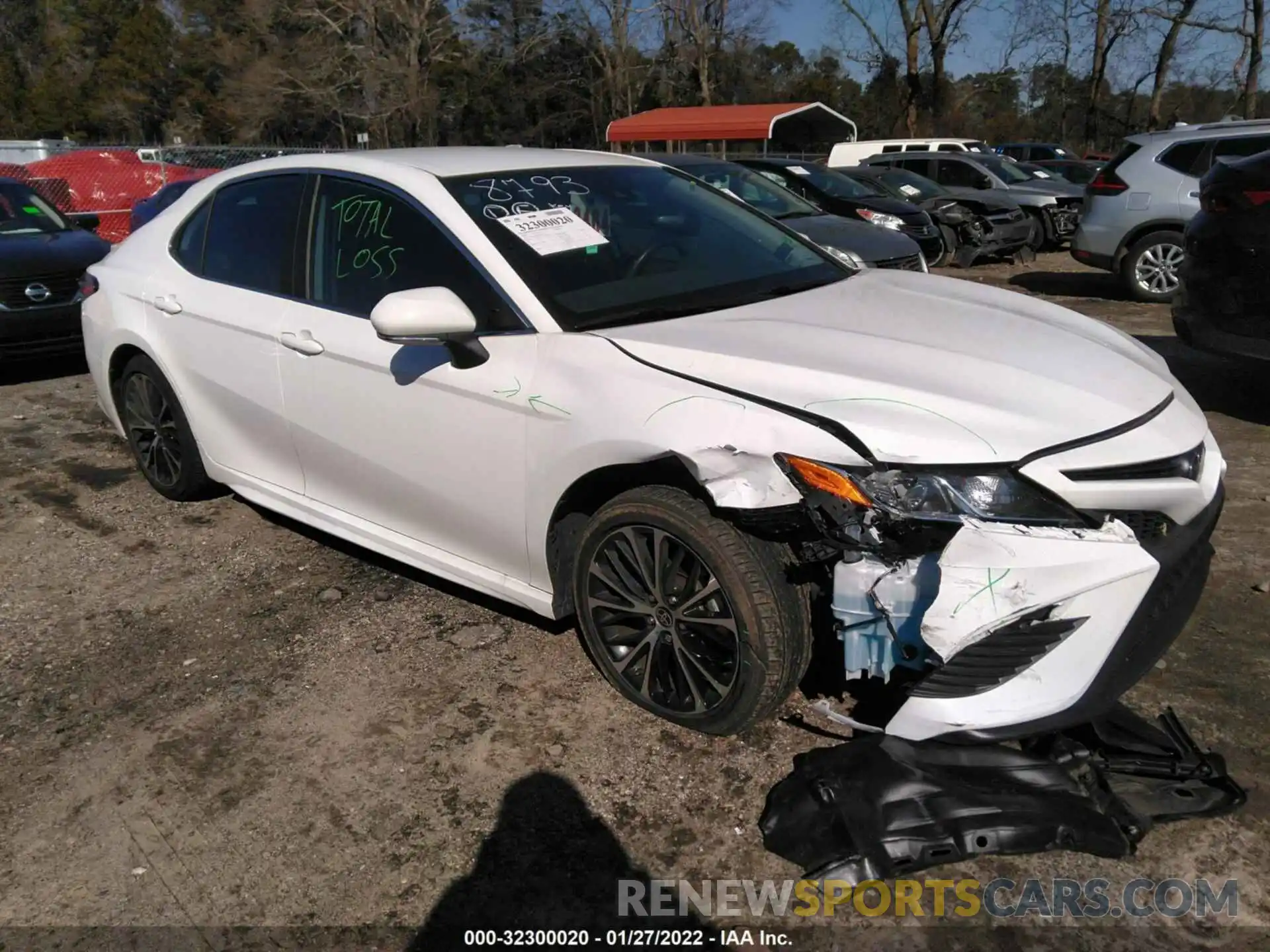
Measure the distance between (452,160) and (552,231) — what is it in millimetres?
639

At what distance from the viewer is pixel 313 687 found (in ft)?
10.8

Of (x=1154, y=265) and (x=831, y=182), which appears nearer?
(x=1154, y=265)

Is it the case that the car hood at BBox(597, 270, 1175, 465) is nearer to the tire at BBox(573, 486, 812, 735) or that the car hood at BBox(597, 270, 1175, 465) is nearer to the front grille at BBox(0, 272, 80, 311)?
the tire at BBox(573, 486, 812, 735)

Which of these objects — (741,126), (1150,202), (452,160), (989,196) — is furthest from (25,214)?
(741,126)

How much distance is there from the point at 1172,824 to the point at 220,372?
143 inches

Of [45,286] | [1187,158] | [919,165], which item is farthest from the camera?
[919,165]

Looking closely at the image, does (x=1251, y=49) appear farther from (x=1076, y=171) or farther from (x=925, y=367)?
(x=925, y=367)

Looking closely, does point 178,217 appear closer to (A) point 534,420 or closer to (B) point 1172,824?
(A) point 534,420

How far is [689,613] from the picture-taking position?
2.77 m

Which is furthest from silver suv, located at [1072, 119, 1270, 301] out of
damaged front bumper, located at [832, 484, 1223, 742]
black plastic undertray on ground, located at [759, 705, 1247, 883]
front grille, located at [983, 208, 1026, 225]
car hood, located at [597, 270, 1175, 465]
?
damaged front bumper, located at [832, 484, 1223, 742]

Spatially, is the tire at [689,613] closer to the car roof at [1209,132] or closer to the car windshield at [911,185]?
the car roof at [1209,132]

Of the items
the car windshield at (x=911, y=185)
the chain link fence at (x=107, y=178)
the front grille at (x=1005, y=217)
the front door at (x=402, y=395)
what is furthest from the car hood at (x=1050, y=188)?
the front door at (x=402, y=395)

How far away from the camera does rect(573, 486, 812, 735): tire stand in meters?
2.59

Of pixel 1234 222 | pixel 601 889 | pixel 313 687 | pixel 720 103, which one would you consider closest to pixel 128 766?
pixel 313 687
